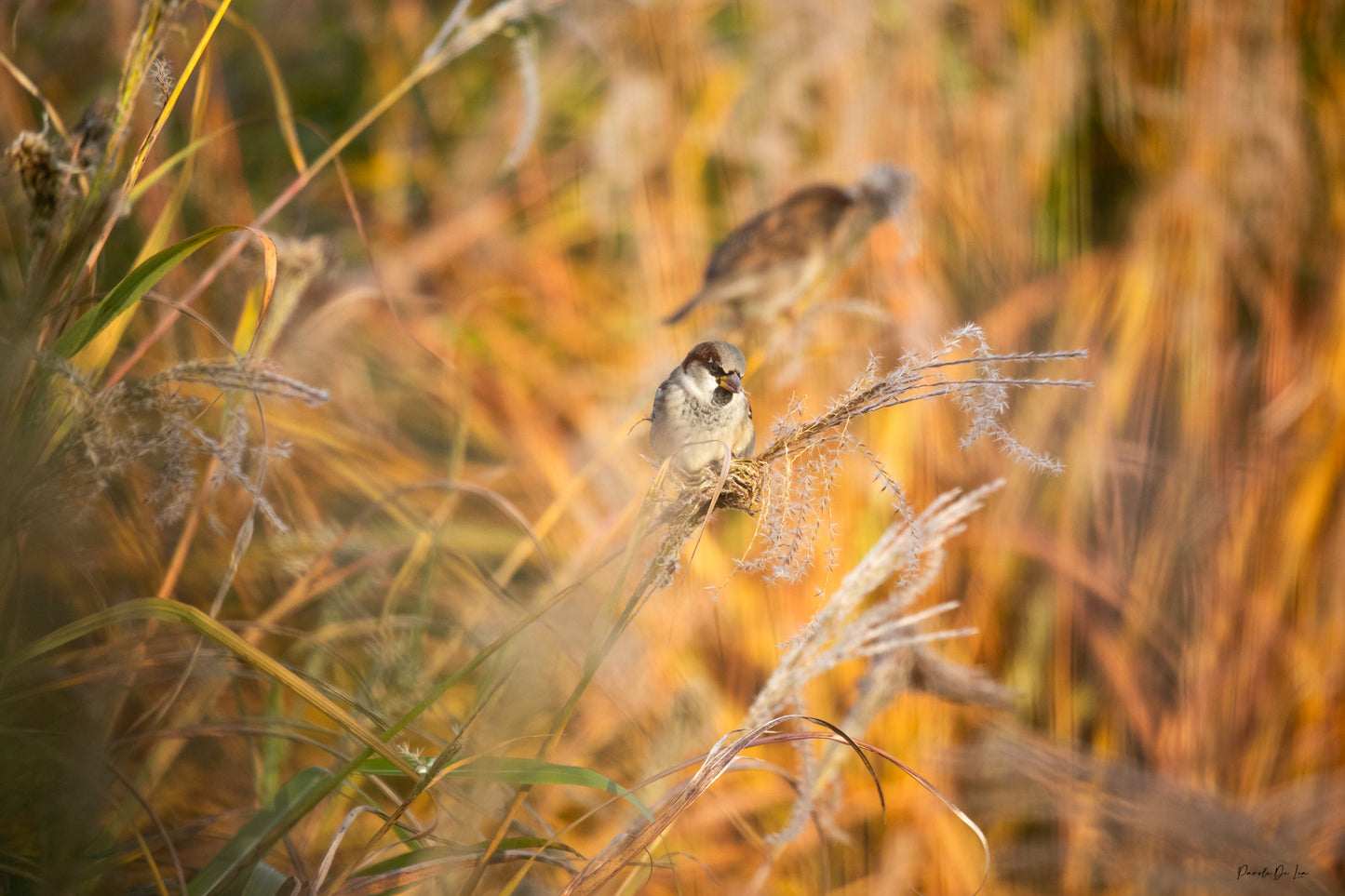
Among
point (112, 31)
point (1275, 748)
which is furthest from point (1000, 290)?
point (112, 31)

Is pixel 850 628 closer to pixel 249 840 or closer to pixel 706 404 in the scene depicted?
pixel 706 404

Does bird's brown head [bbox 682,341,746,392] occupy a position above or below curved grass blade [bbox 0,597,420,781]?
above

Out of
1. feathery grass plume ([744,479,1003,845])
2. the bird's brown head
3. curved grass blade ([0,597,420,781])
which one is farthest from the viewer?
the bird's brown head

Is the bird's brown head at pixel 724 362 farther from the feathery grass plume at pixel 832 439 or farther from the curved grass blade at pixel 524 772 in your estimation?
the curved grass blade at pixel 524 772

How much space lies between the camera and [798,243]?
181cm

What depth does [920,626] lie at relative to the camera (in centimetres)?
143

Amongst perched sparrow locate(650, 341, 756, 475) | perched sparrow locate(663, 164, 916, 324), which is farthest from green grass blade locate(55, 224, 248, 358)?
perched sparrow locate(663, 164, 916, 324)

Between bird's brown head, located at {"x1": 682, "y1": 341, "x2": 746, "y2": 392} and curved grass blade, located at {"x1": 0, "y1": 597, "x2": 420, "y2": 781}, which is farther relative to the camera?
bird's brown head, located at {"x1": 682, "y1": 341, "x2": 746, "y2": 392}

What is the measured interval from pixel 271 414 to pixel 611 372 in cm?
98

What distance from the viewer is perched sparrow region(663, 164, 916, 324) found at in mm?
1759
